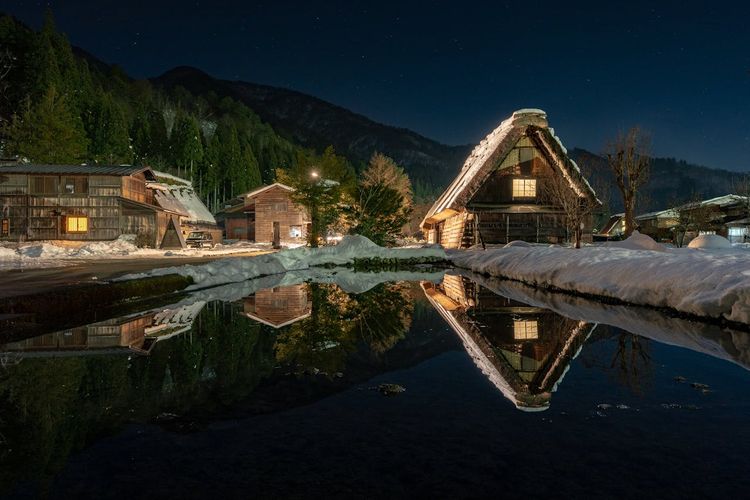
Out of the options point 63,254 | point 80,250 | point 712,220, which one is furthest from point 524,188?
point 712,220

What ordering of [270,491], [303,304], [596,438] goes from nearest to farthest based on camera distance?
[270,491]
[596,438]
[303,304]

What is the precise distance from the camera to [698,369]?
4.97m

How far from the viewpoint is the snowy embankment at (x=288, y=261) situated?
1379cm

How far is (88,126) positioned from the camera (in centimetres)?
6462

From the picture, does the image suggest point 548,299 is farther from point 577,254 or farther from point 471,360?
point 471,360

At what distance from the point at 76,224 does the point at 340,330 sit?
3871cm

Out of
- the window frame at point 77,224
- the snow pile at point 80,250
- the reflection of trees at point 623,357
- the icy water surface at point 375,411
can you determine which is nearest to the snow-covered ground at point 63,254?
the snow pile at point 80,250

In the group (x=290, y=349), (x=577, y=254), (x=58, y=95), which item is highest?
(x=58, y=95)

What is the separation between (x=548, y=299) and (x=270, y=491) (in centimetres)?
974

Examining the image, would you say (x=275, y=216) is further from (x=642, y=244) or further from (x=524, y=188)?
(x=642, y=244)

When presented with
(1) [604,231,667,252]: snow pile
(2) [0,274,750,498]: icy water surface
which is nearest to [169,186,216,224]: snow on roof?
(1) [604,231,667,252]: snow pile

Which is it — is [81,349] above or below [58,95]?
below

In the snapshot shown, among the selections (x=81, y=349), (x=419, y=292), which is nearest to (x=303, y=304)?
(x=419, y=292)

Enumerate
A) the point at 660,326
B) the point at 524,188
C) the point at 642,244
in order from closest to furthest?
the point at 660,326
the point at 642,244
the point at 524,188
